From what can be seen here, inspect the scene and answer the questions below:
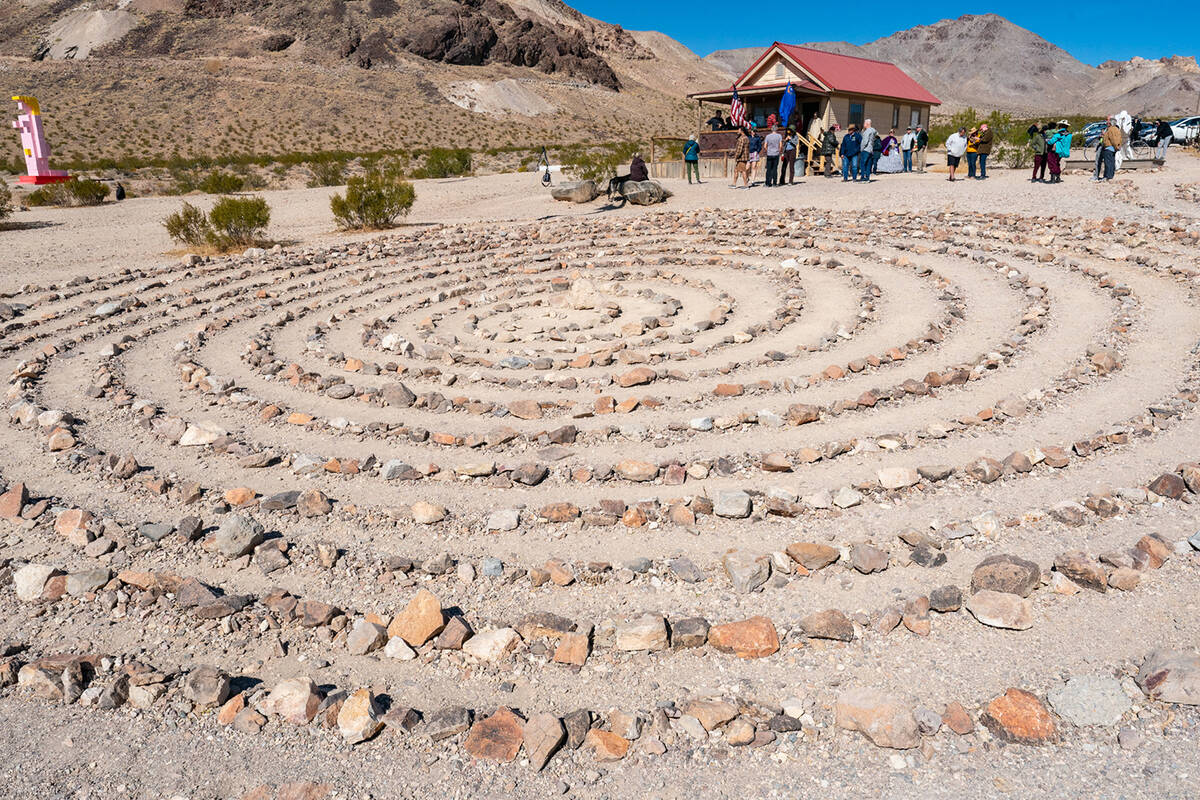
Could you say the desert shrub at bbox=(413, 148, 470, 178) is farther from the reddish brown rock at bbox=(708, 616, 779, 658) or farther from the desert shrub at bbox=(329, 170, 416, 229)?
the reddish brown rock at bbox=(708, 616, 779, 658)

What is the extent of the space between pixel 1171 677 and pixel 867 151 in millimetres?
18837

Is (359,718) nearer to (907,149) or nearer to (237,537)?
(237,537)

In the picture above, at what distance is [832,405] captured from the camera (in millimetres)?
6730

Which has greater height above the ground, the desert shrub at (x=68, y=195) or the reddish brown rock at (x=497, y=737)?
the desert shrub at (x=68, y=195)

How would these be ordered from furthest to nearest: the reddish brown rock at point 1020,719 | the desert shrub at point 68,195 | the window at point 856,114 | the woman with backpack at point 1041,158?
1. the window at point 856,114
2. the desert shrub at point 68,195
3. the woman with backpack at point 1041,158
4. the reddish brown rock at point 1020,719

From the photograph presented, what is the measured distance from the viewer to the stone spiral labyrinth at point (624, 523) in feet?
11.4

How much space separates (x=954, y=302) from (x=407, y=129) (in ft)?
185

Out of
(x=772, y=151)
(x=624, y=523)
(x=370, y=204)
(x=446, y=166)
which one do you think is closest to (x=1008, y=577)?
(x=624, y=523)

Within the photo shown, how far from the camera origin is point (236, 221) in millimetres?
16406

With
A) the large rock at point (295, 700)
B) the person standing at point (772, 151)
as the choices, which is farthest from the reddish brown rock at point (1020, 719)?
the person standing at point (772, 151)

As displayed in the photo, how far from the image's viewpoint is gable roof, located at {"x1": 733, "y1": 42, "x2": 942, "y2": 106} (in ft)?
86.4

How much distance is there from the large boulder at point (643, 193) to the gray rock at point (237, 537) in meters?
16.4

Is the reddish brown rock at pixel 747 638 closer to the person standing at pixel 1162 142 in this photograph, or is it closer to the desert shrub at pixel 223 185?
the person standing at pixel 1162 142

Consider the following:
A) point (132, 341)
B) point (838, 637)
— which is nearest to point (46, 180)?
point (132, 341)
